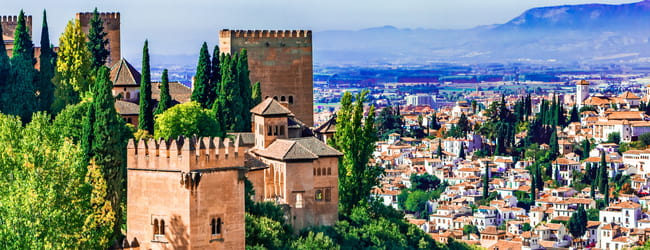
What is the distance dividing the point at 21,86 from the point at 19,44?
104 inches

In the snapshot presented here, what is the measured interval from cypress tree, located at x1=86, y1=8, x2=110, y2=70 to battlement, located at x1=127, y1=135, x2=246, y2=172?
2209 cm

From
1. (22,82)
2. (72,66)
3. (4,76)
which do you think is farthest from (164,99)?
(4,76)

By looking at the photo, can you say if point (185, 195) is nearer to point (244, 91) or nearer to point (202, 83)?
point (244, 91)

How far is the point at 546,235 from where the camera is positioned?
124 metres

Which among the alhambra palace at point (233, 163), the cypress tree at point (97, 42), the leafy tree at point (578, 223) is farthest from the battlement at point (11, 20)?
the leafy tree at point (578, 223)

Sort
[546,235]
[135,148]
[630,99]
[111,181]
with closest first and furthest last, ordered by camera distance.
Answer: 1. [135,148]
2. [111,181]
3. [546,235]
4. [630,99]

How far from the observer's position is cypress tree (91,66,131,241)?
37.4 meters

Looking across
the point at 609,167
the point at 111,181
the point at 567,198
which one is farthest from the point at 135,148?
the point at 609,167

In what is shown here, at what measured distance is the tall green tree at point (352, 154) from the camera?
50125 mm

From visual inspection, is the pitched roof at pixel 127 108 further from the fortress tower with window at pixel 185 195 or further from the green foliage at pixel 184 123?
the fortress tower with window at pixel 185 195

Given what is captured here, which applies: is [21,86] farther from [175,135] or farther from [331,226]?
[331,226]

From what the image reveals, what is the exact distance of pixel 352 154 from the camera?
50750 mm

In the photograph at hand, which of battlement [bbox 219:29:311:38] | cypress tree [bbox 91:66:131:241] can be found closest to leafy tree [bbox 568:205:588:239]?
battlement [bbox 219:29:311:38]

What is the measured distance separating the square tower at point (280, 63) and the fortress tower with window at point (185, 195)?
969 inches
